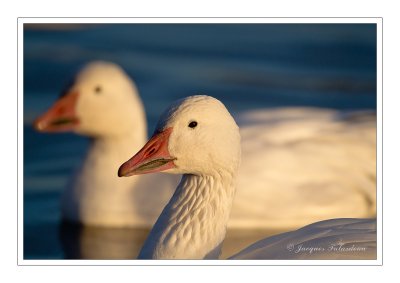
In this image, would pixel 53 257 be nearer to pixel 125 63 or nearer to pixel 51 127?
pixel 51 127

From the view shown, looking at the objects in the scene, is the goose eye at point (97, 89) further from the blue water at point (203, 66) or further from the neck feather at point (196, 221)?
the neck feather at point (196, 221)

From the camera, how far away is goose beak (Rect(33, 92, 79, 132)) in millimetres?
9636

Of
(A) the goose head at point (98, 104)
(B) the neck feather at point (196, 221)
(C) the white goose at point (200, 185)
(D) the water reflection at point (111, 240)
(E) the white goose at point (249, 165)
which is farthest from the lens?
(A) the goose head at point (98, 104)

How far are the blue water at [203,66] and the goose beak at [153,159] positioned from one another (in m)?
4.25

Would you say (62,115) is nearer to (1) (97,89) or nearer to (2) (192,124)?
(1) (97,89)

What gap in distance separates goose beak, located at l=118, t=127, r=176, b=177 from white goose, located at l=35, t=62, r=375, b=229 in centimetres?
282

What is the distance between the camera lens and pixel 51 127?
9.64 m

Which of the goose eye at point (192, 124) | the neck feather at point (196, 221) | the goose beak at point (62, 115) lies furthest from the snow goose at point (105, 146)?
the goose eye at point (192, 124)

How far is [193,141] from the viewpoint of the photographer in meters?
6.55

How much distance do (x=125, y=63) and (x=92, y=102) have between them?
3.27 m

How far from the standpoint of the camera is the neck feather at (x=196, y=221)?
6.61 meters
